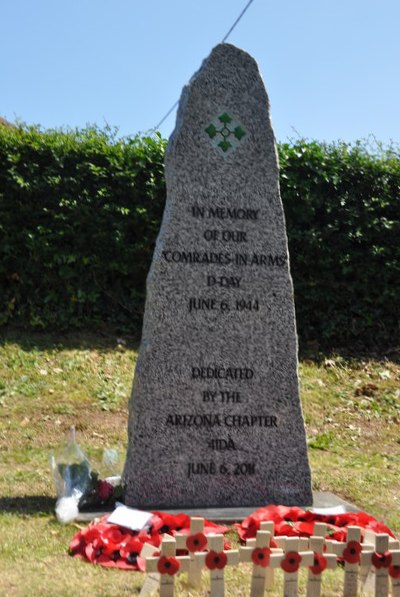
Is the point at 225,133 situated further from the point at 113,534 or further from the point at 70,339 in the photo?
the point at 70,339

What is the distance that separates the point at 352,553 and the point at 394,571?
0.18 meters

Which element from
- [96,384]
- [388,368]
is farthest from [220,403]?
[388,368]

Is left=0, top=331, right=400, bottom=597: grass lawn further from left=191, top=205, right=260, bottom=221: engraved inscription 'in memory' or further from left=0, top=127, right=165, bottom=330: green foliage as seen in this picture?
left=191, top=205, right=260, bottom=221: engraved inscription 'in memory'

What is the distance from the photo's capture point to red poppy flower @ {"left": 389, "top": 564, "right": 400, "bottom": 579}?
315 centimetres

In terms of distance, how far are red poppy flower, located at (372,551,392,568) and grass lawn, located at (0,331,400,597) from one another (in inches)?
10.8

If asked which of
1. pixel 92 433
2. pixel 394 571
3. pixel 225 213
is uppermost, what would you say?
pixel 225 213

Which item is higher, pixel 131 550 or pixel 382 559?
pixel 382 559

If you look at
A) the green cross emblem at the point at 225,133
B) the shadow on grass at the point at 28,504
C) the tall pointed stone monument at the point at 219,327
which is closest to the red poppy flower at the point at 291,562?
the tall pointed stone monument at the point at 219,327

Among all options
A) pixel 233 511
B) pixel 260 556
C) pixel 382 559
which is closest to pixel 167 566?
pixel 260 556

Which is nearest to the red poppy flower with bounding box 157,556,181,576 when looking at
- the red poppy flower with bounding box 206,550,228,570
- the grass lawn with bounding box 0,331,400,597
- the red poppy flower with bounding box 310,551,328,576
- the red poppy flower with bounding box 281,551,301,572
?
the red poppy flower with bounding box 206,550,228,570

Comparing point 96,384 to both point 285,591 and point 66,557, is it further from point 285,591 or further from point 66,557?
point 285,591

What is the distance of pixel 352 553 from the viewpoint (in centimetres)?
322

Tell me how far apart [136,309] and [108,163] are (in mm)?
1828

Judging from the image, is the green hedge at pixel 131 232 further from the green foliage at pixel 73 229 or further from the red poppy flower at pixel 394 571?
the red poppy flower at pixel 394 571
